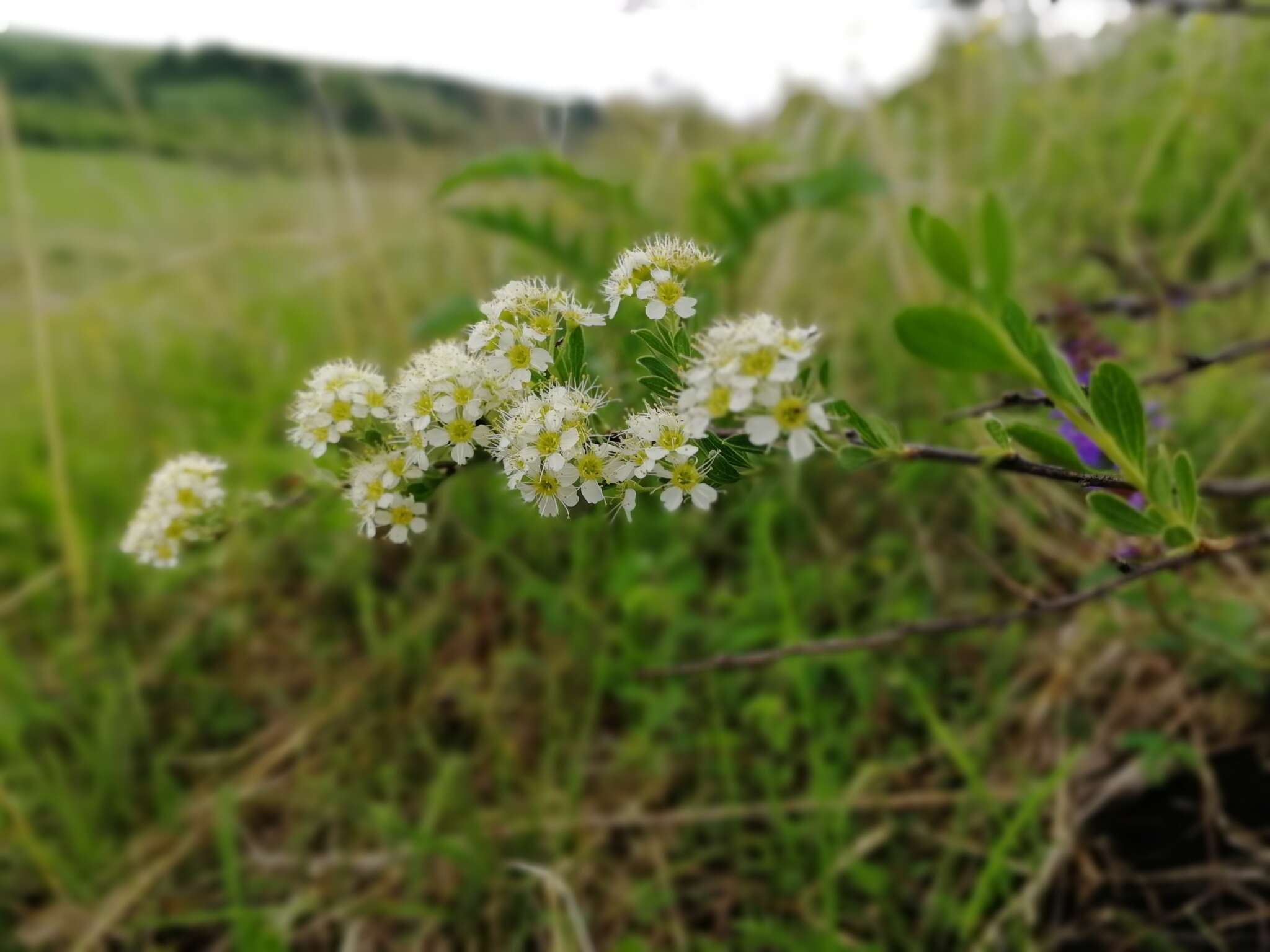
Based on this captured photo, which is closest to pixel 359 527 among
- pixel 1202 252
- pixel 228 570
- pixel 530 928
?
pixel 530 928

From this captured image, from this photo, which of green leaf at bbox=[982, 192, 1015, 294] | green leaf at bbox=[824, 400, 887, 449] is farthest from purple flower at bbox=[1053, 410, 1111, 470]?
green leaf at bbox=[824, 400, 887, 449]

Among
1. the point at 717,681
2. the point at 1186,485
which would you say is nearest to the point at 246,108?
the point at 717,681

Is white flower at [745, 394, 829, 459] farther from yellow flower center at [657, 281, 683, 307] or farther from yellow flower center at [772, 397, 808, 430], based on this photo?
yellow flower center at [657, 281, 683, 307]

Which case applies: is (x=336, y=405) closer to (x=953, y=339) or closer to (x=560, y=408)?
(x=560, y=408)

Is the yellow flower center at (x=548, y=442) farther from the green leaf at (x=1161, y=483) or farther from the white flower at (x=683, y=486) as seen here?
the green leaf at (x=1161, y=483)

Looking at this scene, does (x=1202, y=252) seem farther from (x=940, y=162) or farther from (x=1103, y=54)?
(x=1103, y=54)

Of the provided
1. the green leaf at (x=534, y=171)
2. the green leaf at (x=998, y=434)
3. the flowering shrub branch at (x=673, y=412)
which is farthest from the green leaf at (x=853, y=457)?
the green leaf at (x=534, y=171)
